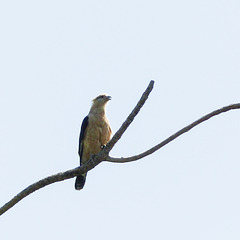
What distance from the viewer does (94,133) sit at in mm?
10711

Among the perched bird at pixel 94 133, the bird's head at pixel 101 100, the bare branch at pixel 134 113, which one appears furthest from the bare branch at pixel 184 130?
the bird's head at pixel 101 100

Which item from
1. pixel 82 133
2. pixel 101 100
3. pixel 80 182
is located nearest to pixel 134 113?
pixel 82 133

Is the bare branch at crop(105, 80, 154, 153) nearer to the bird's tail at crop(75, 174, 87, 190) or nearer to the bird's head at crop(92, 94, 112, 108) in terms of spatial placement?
the bird's head at crop(92, 94, 112, 108)

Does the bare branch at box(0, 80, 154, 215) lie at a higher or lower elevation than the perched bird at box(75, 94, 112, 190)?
lower

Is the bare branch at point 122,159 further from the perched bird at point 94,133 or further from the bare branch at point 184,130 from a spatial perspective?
the perched bird at point 94,133

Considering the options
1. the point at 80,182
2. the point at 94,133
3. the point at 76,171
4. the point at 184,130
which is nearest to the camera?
the point at 184,130

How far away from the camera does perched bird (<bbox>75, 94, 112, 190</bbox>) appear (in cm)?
1070

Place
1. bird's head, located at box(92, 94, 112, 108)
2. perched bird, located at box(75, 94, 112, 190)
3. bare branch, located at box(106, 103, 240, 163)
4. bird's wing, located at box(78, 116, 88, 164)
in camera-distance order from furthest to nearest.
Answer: bird's head, located at box(92, 94, 112, 108)
bird's wing, located at box(78, 116, 88, 164)
perched bird, located at box(75, 94, 112, 190)
bare branch, located at box(106, 103, 240, 163)

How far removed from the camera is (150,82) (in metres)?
6.47

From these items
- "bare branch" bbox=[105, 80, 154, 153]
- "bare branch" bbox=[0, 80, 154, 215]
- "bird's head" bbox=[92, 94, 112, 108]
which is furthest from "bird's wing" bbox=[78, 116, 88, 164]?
"bare branch" bbox=[105, 80, 154, 153]

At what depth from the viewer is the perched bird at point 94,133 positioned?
10.7 meters

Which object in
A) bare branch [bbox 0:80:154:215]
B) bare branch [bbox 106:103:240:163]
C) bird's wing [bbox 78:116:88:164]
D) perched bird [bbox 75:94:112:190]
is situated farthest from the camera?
bird's wing [bbox 78:116:88:164]

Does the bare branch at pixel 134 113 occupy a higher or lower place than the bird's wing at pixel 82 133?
lower

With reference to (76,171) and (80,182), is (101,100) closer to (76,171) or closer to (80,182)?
(80,182)
